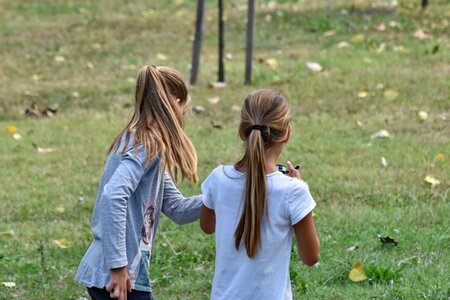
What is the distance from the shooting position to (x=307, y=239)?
11.3ft

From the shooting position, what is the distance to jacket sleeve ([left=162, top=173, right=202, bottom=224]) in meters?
4.10

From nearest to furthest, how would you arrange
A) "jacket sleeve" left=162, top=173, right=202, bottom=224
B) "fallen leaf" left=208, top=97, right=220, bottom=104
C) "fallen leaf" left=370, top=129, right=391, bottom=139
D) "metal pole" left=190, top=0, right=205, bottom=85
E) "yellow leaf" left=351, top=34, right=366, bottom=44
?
1. "jacket sleeve" left=162, top=173, right=202, bottom=224
2. "fallen leaf" left=370, top=129, right=391, bottom=139
3. "fallen leaf" left=208, top=97, right=220, bottom=104
4. "metal pole" left=190, top=0, right=205, bottom=85
5. "yellow leaf" left=351, top=34, right=366, bottom=44

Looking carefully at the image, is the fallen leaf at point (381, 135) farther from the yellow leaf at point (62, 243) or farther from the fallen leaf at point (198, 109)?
the yellow leaf at point (62, 243)

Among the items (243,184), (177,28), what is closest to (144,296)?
(243,184)

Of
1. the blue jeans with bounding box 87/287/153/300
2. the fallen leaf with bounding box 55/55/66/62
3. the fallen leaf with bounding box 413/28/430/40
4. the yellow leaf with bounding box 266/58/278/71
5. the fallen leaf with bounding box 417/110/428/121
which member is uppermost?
the blue jeans with bounding box 87/287/153/300

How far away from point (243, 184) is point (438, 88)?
7206 millimetres

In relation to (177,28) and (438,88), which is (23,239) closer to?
(438,88)

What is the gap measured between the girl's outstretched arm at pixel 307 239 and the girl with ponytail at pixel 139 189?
711 mm

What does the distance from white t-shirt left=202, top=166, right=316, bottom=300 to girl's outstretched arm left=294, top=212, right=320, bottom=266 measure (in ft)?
0.10

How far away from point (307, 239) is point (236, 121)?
620cm

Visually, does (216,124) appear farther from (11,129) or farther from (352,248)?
(352,248)

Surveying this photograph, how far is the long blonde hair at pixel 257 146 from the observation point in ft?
11.1

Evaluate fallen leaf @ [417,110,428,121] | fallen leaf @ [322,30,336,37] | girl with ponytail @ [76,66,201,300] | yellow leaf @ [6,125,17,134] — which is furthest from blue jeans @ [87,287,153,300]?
fallen leaf @ [322,30,336,37]

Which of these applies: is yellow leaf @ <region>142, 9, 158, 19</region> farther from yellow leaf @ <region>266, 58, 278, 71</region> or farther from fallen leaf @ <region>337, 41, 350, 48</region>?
yellow leaf @ <region>266, 58, 278, 71</region>
